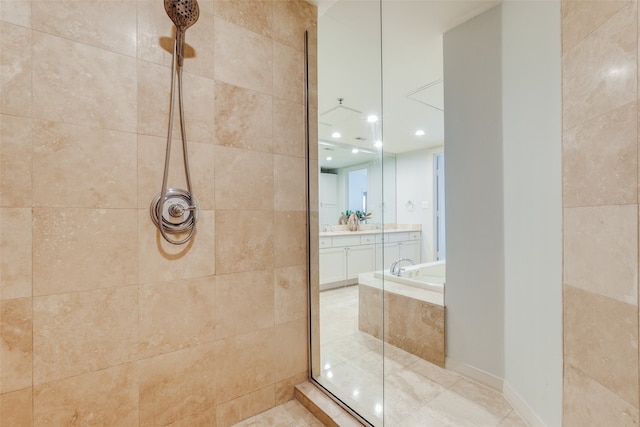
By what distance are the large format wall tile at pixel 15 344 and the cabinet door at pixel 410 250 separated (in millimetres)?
4494

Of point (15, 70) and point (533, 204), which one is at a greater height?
point (15, 70)

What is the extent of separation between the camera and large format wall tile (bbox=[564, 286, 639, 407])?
794mm

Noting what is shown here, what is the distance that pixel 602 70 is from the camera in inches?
34.5

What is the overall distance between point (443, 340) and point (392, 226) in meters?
3.68

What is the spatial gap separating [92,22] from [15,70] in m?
0.32

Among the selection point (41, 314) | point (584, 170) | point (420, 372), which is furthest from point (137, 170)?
point (420, 372)

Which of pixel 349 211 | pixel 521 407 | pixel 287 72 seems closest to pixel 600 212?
pixel 521 407

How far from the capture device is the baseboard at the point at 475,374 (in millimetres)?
1668

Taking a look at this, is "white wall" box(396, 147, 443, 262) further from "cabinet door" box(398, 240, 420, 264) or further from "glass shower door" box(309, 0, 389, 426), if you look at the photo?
"glass shower door" box(309, 0, 389, 426)

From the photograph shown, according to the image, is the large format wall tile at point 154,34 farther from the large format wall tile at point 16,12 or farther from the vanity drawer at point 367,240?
the vanity drawer at point 367,240

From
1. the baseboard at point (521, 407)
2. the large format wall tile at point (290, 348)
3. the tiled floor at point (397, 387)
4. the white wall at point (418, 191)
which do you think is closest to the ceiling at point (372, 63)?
the large format wall tile at point (290, 348)

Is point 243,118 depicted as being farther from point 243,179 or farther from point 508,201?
point 508,201

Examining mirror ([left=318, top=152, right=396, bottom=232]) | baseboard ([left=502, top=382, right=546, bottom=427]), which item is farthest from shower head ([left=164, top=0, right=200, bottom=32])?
baseboard ([left=502, top=382, right=546, bottom=427])

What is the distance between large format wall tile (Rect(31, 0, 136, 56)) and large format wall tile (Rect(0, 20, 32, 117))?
7cm
